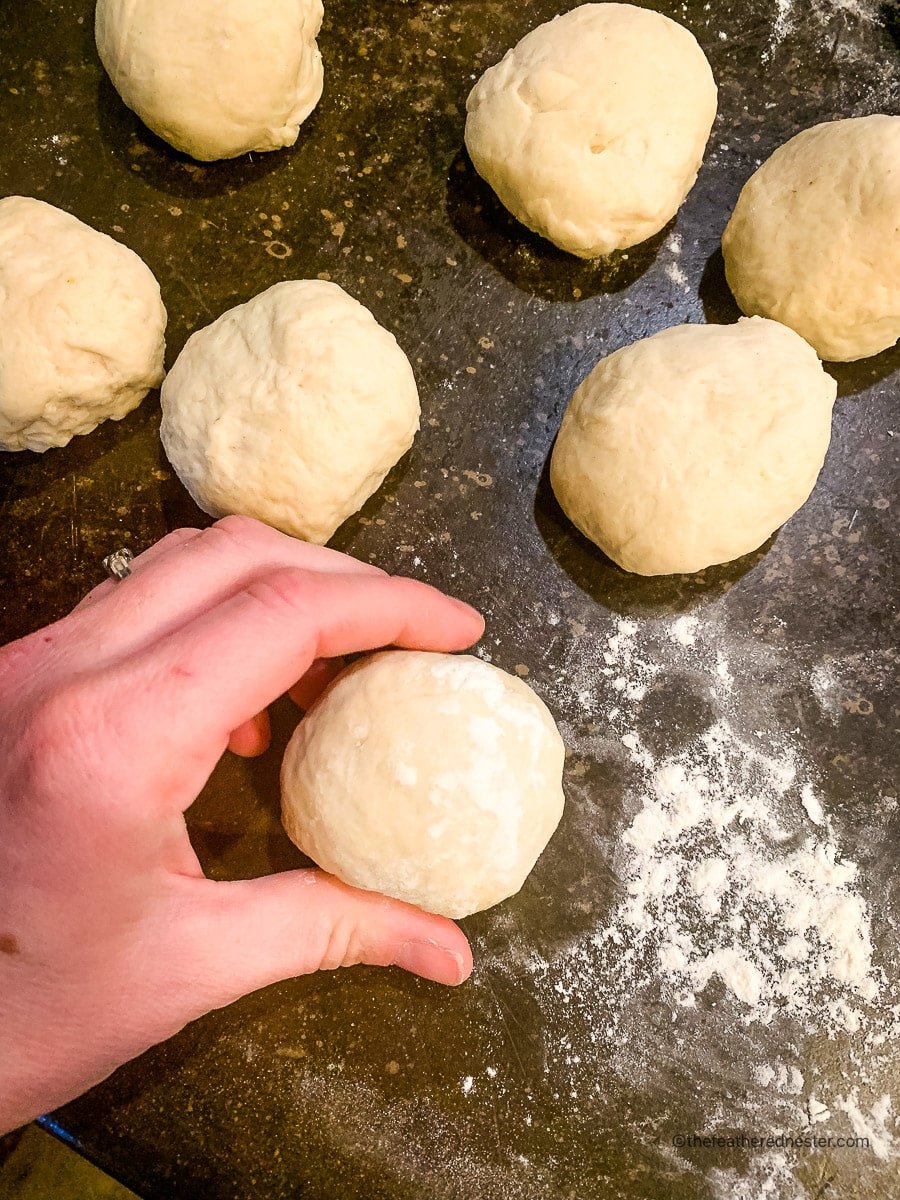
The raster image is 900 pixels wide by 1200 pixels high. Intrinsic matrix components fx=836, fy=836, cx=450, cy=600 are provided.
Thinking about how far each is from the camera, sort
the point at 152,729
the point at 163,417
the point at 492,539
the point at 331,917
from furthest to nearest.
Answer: the point at 492,539, the point at 163,417, the point at 331,917, the point at 152,729

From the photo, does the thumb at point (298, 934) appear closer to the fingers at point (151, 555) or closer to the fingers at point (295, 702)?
the fingers at point (295, 702)

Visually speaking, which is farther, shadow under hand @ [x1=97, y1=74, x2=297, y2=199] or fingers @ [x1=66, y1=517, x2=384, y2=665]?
shadow under hand @ [x1=97, y1=74, x2=297, y2=199]

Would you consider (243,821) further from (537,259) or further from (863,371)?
(863,371)

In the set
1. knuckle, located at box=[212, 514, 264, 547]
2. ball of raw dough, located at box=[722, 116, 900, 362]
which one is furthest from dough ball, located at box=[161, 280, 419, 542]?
ball of raw dough, located at box=[722, 116, 900, 362]

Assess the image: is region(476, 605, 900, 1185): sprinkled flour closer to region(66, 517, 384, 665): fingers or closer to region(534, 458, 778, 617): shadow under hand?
region(534, 458, 778, 617): shadow under hand

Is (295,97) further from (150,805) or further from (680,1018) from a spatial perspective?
(680,1018)

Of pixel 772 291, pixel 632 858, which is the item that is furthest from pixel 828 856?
pixel 772 291
